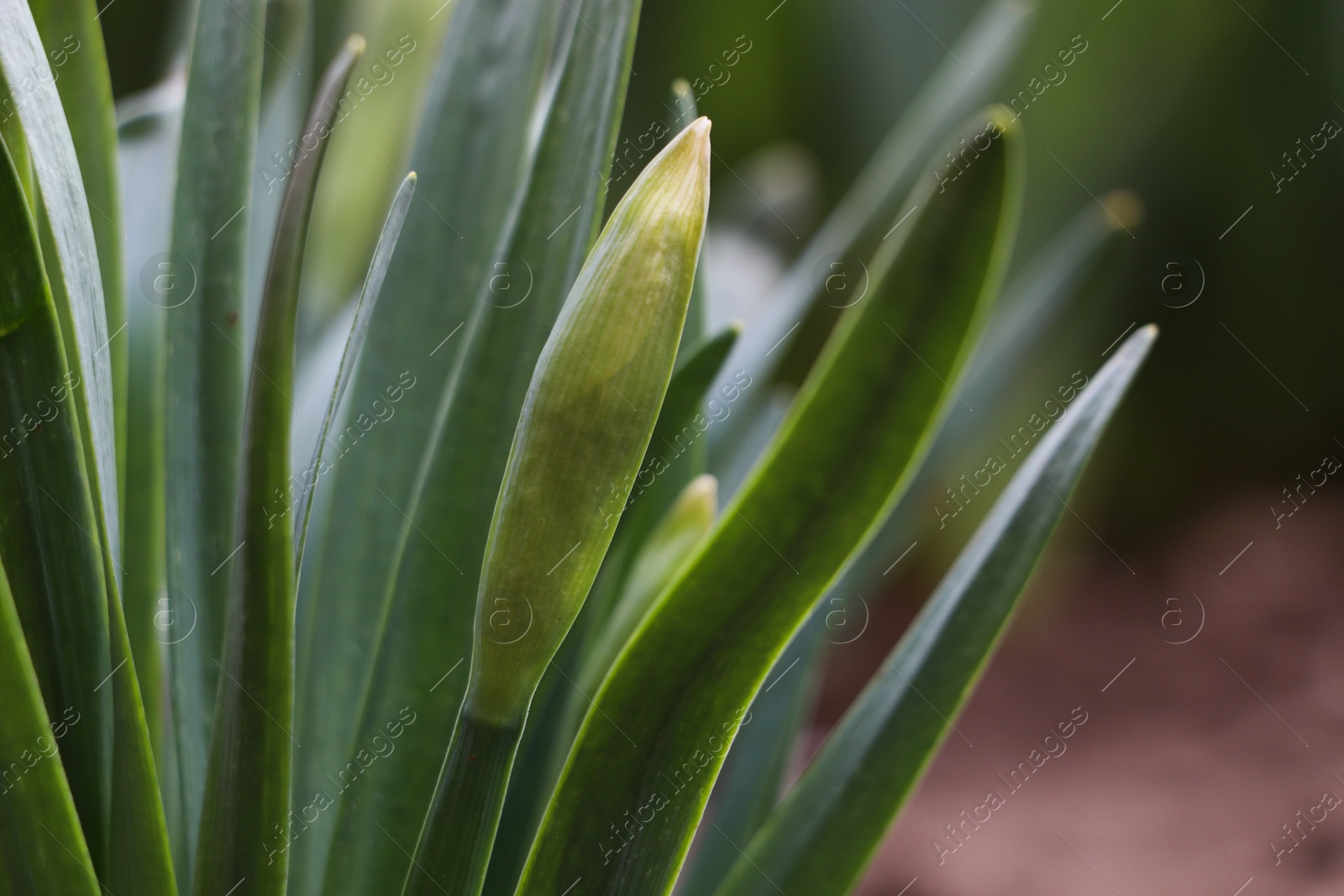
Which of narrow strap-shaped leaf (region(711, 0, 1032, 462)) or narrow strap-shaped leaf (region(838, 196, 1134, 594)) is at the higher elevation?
narrow strap-shaped leaf (region(711, 0, 1032, 462))

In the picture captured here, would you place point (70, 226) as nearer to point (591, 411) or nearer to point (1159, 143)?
point (591, 411)

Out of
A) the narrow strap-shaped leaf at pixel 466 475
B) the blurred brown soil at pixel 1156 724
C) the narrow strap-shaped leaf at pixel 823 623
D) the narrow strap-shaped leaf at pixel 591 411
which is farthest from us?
the blurred brown soil at pixel 1156 724

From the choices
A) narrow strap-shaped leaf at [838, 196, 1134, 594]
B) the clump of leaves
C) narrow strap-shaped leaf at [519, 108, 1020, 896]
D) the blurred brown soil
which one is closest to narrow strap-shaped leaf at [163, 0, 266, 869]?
the clump of leaves

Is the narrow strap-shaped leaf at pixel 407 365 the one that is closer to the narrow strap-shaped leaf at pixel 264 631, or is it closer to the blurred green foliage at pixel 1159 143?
the narrow strap-shaped leaf at pixel 264 631

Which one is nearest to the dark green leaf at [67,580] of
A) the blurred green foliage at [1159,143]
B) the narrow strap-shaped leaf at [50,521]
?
the narrow strap-shaped leaf at [50,521]

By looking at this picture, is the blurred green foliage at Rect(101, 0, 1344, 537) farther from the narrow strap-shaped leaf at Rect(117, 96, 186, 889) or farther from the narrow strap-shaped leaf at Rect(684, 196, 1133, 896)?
the narrow strap-shaped leaf at Rect(117, 96, 186, 889)

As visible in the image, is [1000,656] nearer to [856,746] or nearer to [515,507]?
Answer: [856,746]

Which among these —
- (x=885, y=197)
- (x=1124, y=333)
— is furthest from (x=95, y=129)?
(x=1124, y=333)
